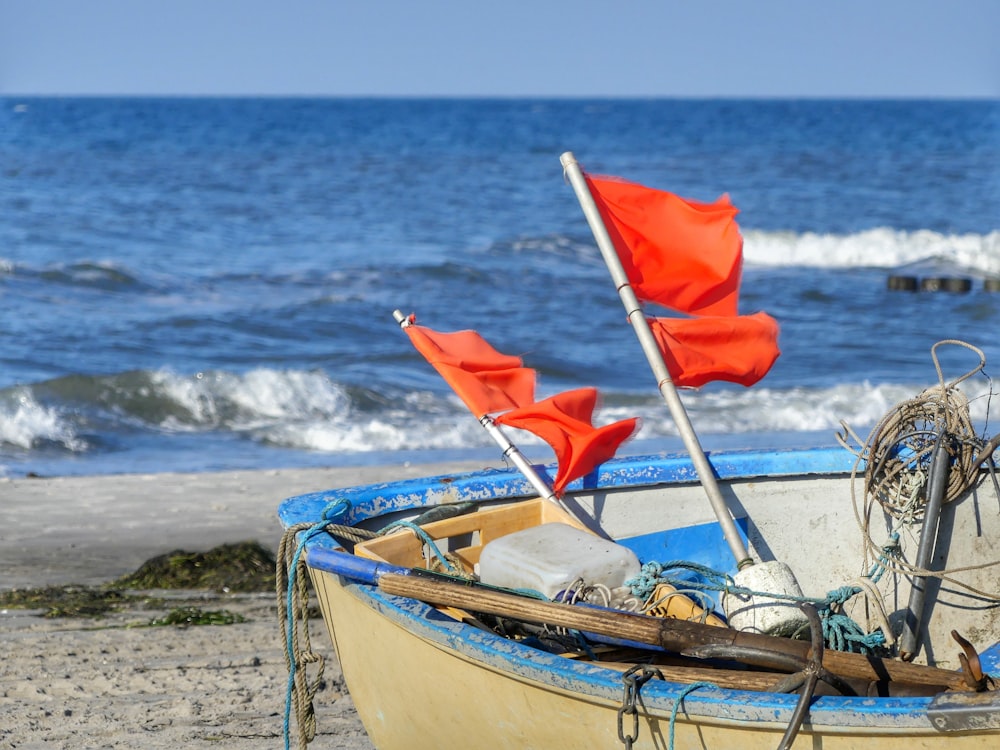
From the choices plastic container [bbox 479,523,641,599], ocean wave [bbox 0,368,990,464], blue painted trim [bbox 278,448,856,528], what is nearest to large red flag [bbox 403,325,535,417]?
blue painted trim [bbox 278,448,856,528]

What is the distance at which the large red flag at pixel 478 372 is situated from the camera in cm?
438

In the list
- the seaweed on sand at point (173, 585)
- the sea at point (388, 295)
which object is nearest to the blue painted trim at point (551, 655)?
the sea at point (388, 295)

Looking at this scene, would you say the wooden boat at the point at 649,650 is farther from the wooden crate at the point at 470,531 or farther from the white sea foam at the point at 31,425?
the white sea foam at the point at 31,425

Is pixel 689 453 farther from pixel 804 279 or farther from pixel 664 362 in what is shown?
pixel 804 279

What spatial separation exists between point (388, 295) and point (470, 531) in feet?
46.0

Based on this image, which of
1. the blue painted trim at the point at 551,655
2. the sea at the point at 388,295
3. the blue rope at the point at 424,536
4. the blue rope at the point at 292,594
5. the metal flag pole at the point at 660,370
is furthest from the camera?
the sea at the point at 388,295

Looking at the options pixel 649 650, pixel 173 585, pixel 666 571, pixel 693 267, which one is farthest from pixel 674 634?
pixel 173 585

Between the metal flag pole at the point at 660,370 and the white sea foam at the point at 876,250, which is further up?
the white sea foam at the point at 876,250

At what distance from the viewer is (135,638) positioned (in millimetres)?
5309

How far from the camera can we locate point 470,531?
412 cm

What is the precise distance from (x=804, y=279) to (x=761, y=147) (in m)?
28.2

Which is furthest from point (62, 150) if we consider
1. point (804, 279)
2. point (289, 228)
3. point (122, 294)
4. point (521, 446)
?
point (521, 446)

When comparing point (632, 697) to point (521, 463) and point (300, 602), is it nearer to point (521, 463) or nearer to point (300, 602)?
point (300, 602)

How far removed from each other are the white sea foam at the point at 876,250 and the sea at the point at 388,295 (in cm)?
8
